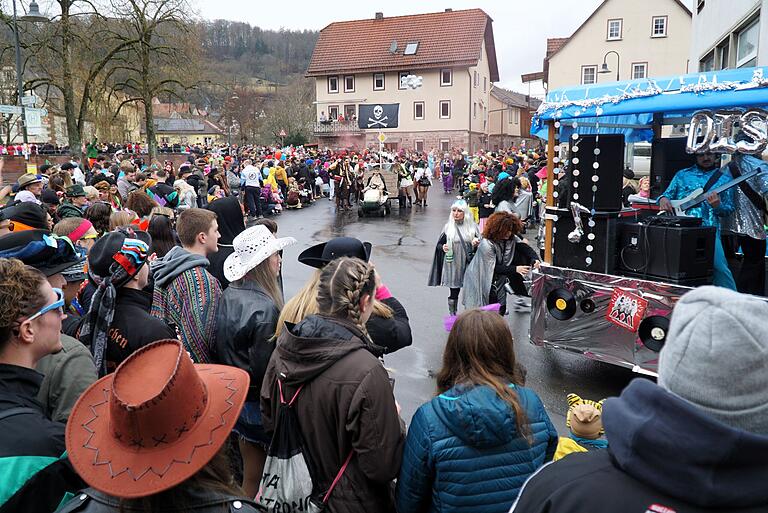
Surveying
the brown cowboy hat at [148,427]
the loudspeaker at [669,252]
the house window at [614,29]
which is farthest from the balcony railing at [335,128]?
the brown cowboy hat at [148,427]

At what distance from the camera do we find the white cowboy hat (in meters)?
3.64

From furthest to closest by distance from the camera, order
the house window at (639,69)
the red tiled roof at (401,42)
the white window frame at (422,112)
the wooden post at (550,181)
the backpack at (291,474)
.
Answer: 1. the white window frame at (422,112)
2. the red tiled roof at (401,42)
3. the house window at (639,69)
4. the wooden post at (550,181)
5. the backpack at (291,474)

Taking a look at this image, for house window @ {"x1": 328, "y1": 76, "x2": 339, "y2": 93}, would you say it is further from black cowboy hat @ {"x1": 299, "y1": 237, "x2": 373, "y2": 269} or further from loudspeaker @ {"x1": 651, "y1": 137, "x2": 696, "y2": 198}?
black cowboy hat @ {"x1": 299, "y1": 237, "x2": 373, "y2": 269}

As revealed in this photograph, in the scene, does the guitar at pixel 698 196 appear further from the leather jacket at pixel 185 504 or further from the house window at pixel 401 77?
the house window at pixel 401 77

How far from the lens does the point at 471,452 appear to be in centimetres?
238

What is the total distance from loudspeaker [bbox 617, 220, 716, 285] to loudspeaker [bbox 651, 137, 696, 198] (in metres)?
2.13

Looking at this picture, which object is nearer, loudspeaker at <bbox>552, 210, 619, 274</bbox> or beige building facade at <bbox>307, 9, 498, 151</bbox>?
loudspeaker at <bbox>552, 210, 619, 274</bbox>

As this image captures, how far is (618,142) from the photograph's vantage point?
6.04 metres

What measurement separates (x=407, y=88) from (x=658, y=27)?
68.7 feet

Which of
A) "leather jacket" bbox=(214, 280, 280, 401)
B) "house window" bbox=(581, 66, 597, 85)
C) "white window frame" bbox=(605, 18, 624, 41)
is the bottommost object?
"leather jacket" bbox=(214, 280, 280, 401)

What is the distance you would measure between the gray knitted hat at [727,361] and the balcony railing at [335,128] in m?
52.7

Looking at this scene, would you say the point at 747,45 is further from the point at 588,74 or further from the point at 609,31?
the point at 609,31

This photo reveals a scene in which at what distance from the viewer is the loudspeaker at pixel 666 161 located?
298 inches

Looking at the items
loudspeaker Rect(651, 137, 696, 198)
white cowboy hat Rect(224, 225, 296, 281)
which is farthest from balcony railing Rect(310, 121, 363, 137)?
white cowboy hat Rect(224, 225, 296, 281)
